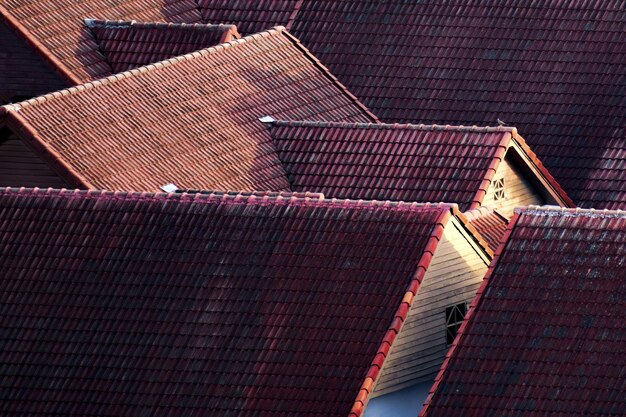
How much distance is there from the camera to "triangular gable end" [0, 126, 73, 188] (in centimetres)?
5769

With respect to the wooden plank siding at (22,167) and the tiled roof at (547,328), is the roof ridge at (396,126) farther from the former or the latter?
the tiled roof at (547,328)

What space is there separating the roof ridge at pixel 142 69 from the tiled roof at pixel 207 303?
5.51 m

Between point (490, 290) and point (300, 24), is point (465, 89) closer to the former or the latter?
point (300, 24)

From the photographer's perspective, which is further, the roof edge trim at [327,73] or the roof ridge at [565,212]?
the roof edge trim at [327,73]

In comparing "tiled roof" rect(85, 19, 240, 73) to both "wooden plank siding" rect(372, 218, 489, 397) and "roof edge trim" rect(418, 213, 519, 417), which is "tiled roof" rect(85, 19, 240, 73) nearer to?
"wooden plank siding" rect(372, 218, 489, 397)

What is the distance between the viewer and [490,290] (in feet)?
162

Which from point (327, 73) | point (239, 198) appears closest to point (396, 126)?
point (327, 73)

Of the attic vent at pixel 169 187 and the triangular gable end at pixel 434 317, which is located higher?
the attic vent at pixel 169 187

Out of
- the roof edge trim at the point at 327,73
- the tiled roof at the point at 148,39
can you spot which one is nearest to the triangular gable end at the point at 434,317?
the roof edge trim at the point at 327,73

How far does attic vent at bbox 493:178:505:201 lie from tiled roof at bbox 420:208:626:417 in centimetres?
786

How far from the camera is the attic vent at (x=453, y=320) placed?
51469mm

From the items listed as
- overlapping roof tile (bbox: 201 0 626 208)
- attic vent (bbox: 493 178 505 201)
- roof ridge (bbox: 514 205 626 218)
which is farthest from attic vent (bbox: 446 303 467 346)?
overlapping roof tile (bbox: 201 0 626 208)

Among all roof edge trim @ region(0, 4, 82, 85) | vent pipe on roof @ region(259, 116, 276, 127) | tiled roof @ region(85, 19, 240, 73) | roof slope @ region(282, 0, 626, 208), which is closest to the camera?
vent pipe on roof @ region(259, 116, 276, 127)

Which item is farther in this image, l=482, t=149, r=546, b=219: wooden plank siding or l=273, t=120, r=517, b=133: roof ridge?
l=273, t=120, r=517, b=133: roof ridge
